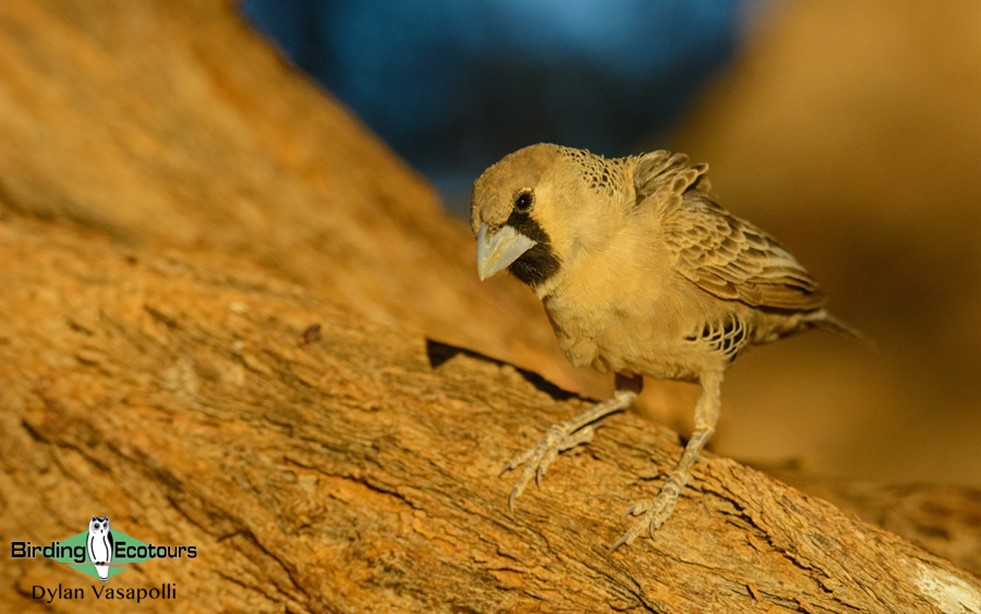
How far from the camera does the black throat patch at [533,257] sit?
3.73 metres

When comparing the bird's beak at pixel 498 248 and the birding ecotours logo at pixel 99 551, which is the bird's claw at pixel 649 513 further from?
the birding ecotours logo at pixel 99 551

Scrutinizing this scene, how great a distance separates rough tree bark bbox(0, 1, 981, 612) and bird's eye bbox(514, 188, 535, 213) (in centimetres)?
112

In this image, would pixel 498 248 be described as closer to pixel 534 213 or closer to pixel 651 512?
pixel 534 213

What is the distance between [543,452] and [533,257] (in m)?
0.87

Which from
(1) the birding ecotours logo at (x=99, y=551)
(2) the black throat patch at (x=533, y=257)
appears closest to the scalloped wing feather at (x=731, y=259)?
(2) the black throat patch at (x=533, y=257)

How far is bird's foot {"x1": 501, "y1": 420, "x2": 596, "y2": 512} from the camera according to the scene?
13.1ft

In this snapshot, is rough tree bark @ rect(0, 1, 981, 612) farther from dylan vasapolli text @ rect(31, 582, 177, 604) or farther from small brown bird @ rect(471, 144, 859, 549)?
small brown bird @ rect(471, 144, 859, 549)

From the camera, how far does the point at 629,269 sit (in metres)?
3.92

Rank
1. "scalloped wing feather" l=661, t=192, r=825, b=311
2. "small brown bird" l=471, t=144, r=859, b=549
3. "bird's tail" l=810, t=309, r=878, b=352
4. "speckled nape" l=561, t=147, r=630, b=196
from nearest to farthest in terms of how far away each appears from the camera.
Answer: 1. "small brown bird" l=471, t=144, r=859, b=549
2. "speckled nape" l=561, t=147, r=630, b=196
3. "scalloped wing feather" l=661, t=192, r=825, b=311
4. "bird's tail" l=810, t=309, r=878, b=352

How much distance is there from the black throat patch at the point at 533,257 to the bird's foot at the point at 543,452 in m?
0.68

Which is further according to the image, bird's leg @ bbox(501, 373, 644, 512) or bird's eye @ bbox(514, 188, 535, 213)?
bird's leg @ bbox(501, 373, 644, 512)

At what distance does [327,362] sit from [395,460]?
792 millimetres

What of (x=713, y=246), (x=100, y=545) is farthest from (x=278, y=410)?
(x=713, y=246)

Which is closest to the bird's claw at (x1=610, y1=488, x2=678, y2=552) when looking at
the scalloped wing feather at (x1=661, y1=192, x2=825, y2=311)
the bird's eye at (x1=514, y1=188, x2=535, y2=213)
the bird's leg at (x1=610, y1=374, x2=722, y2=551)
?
the bird's leg at (x1=610, y1=374, x2=722, y2=551)
